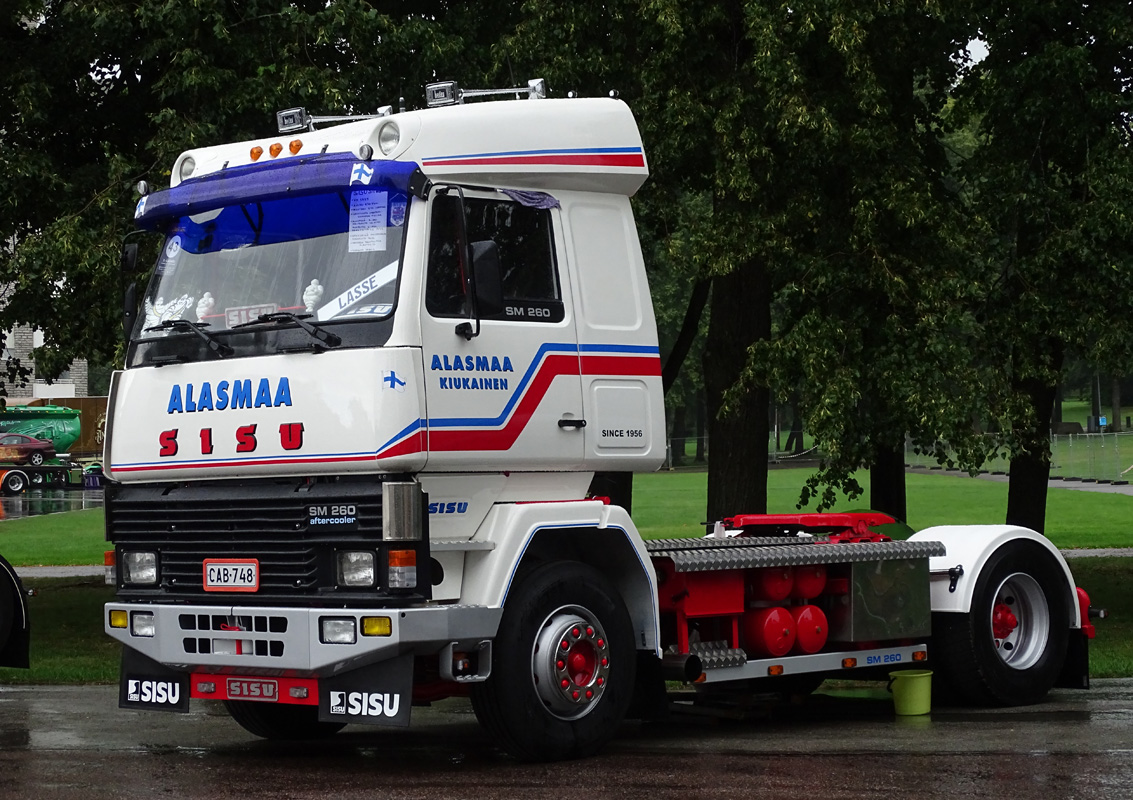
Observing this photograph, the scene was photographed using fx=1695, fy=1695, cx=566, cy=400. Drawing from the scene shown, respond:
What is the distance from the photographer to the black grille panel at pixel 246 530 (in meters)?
8.33

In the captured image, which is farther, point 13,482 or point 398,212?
point 13,482

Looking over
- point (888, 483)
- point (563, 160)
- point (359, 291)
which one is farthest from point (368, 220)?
point (888, 483)

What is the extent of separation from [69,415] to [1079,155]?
51992 millimetres

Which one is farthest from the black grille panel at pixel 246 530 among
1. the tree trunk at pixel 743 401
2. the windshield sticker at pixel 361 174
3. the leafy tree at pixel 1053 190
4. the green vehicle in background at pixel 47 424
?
the green vehicle in background at pixel 47 424

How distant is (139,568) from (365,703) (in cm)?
164

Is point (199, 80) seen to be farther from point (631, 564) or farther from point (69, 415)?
point (69, 415)

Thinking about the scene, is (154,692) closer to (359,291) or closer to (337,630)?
(337,630)

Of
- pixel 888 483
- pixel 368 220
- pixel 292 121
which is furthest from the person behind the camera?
pixel 888 483

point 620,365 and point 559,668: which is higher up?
point 620,365

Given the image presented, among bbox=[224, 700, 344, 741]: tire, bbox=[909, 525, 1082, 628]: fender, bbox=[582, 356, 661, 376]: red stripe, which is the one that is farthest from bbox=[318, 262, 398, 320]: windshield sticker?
bbox=[909, 525, 1082, 628]: fender

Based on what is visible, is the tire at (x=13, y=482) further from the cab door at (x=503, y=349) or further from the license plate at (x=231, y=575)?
the cab door at (x=503, y=349)

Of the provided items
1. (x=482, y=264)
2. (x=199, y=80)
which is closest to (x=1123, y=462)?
(x=199, y=80)

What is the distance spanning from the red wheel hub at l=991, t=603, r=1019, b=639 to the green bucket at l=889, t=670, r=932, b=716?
64 centimetres

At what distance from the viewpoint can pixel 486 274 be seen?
8516 mm
